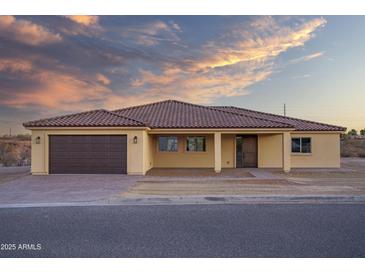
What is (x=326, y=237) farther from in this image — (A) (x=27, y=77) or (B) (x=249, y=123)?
(A) (x=27, y=77)

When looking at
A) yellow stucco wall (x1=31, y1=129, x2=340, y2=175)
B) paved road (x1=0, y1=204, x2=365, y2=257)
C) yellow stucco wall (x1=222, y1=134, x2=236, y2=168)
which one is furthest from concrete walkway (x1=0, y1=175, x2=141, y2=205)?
yellow stucco wall (x1=222, y1=134, x2=236, y2=168)

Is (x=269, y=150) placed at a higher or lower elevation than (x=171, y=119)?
lower

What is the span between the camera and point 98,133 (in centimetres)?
1595

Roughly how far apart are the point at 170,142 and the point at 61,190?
33.9ft

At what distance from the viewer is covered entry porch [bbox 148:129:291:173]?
2002 centimetres

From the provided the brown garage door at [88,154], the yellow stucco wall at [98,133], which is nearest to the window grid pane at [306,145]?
the yellow stucco wall at [98,133]

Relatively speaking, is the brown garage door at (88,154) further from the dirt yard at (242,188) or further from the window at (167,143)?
the window at (167,143)

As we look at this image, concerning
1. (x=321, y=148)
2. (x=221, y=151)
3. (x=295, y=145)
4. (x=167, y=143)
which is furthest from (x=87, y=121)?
(x=321, y=148)

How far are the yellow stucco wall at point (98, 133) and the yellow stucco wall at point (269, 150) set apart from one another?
870 centimetres

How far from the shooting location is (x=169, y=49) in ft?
61.9

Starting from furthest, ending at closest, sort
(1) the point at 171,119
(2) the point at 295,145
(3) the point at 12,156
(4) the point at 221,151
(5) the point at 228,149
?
(3) the point at 12,156
(2) the point at 295,145
(5) the point at 228,149
(4) the point at 221,151
(1) the point at 171,119

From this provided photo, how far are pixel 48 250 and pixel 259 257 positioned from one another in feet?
11.7

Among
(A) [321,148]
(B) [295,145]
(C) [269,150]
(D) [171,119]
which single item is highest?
(D) [171,119]

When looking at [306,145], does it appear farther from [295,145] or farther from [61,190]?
[61,190]
